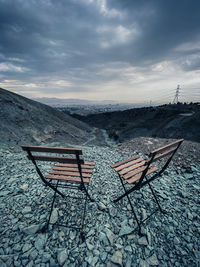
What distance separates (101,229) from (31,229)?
1.60 meters

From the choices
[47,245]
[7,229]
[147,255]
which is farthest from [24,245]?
[147,255]

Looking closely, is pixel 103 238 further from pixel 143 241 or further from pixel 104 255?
pixel 143 241

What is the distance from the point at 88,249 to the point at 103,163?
12.1 ft

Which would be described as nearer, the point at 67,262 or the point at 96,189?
the point at 67,262

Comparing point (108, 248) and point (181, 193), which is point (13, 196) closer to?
point (108, 248)

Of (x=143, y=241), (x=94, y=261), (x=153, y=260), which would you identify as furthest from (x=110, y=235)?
(x=153, y=260)

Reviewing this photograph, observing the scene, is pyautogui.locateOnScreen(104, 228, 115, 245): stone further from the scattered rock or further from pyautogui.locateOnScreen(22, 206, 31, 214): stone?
pyautogui.locateOnScreen(22, 206, 31, 214): stone

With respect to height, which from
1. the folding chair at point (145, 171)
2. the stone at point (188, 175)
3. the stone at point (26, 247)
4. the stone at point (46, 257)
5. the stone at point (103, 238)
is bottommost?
the stone at point (46, 257)

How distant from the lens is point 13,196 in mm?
3291

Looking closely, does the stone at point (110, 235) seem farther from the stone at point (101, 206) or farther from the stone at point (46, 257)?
the stone at point (46, 257)

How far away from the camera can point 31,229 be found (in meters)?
2.51

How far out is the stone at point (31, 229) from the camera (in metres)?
2.46

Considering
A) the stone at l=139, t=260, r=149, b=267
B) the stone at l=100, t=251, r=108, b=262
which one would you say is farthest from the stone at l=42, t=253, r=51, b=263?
the stone at l=139, t=260, r=149, b=267

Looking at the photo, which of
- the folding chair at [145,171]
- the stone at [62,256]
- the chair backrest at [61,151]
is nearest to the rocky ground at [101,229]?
the stone at [62,256]
